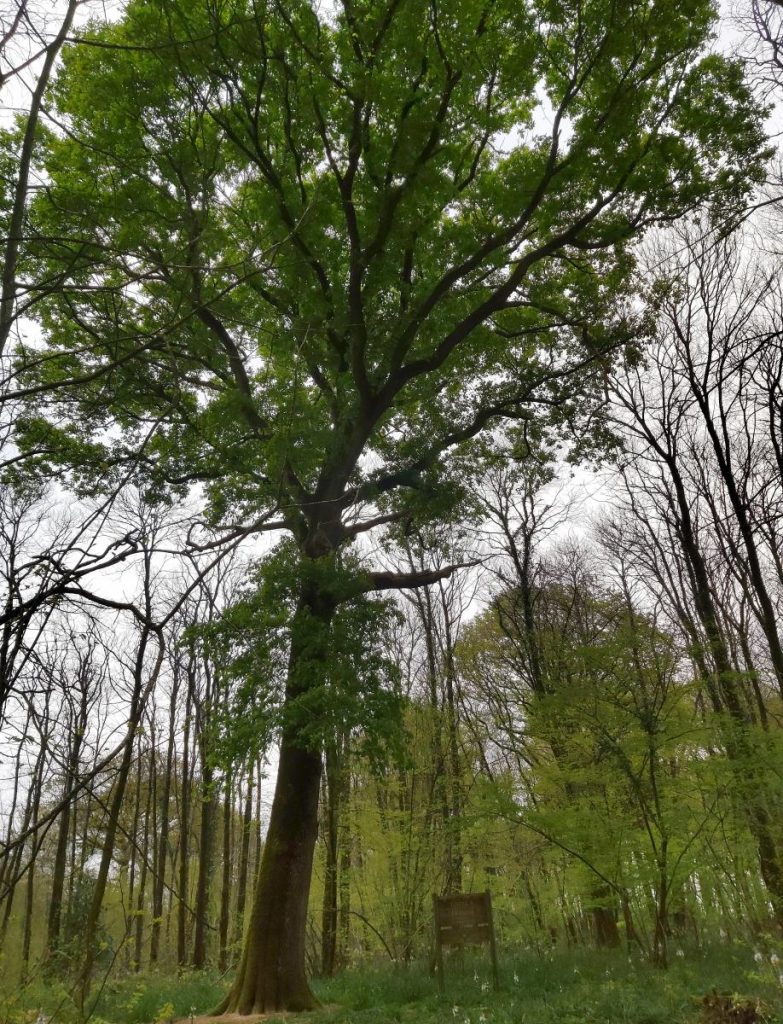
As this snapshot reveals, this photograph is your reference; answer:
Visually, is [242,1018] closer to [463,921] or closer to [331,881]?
[463,921]

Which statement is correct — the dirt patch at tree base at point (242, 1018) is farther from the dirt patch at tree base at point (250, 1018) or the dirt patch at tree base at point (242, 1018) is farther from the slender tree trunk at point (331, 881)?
the slender tree trunk at point (331, 881)

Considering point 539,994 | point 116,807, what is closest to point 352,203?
point 116,807

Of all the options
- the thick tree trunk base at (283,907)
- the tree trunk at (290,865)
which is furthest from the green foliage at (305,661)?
the thick tree trunk base at (283,907)

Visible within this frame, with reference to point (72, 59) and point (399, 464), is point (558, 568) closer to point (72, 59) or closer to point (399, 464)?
point (399, 464)

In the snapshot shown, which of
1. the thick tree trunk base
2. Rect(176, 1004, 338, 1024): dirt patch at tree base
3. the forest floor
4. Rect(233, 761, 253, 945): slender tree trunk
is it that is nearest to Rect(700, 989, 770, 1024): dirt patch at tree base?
the forest floor

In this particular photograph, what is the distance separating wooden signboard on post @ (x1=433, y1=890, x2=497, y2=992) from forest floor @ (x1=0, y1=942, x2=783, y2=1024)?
48 cm

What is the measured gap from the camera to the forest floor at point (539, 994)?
5.13 metres

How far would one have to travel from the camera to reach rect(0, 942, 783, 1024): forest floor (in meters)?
5.13

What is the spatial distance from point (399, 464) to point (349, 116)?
5.13m

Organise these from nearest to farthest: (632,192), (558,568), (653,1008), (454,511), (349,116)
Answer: (653,1008)
(349,116)
(632,192)
(454,511)
(558,568)

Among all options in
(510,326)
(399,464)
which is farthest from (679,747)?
(510,326)

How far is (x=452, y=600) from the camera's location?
1866 centimetres

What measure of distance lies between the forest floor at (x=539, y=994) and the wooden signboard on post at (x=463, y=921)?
48cm

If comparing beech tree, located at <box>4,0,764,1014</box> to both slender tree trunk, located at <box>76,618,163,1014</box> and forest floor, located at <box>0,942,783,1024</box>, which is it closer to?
forest floor, located at <box>0,942,783,1024</box>
